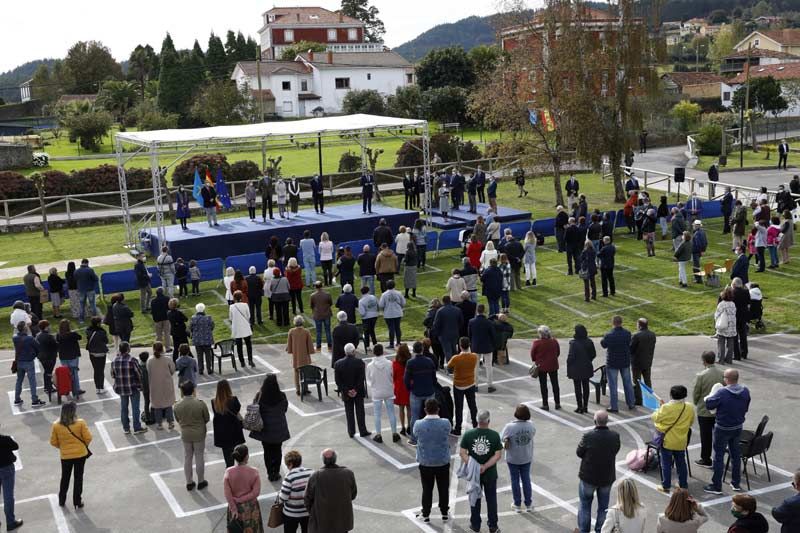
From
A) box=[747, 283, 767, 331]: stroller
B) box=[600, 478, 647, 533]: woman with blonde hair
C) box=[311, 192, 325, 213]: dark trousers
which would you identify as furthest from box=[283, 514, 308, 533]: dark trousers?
box=[311, 192, 325, 213]: dark trousers

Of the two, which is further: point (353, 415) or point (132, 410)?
point (132, 410)

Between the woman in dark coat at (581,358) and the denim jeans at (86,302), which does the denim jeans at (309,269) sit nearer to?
the denim jeans at (86,302)

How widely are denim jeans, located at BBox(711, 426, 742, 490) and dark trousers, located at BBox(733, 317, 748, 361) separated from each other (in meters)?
5.29

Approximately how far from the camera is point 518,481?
1079cm

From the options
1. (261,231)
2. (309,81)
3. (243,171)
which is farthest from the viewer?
(309,81)

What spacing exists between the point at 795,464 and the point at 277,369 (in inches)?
380

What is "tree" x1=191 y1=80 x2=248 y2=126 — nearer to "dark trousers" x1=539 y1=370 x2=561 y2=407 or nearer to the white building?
the white building

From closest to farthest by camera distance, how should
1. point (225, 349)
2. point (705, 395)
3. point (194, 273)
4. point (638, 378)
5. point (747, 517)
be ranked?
point (747, 517), point (705, 395), point (638, 378), point (225, 349), point (194, 273)

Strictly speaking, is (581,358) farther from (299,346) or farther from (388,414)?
(299,346)

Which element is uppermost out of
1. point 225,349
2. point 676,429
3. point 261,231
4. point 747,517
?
point 261,231

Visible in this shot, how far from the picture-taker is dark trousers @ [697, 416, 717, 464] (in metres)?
11.9

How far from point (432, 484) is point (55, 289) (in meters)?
14.5

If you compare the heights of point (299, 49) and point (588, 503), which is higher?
point (299, 49)

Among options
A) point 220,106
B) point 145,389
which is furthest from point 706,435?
point 220,106
